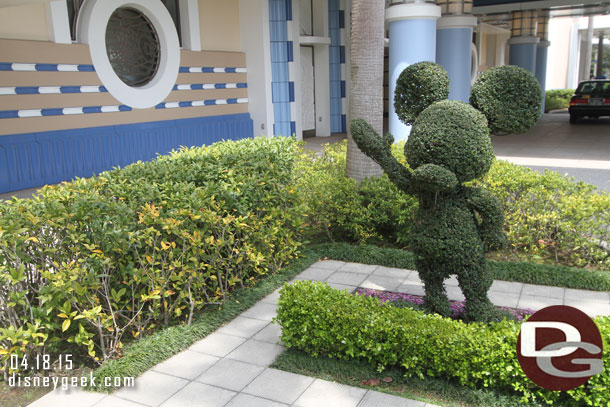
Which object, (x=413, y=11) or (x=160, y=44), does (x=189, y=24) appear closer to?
(x=160, y=44)

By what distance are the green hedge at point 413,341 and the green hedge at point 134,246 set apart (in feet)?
3.35

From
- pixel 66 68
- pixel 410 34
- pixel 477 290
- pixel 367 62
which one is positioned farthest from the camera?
pixel 410 34

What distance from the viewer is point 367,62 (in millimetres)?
6715

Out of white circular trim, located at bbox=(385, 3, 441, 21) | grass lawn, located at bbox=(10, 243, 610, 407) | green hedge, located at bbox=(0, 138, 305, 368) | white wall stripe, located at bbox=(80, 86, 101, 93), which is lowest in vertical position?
grass lawn, located at bbox=(10, 243, 610, 407)

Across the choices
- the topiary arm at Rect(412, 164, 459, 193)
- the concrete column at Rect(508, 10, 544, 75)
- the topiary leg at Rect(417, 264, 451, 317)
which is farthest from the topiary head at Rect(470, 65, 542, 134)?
the concrete column at Rect(508, 10, 544, 75)

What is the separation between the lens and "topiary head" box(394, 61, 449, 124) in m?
4.28

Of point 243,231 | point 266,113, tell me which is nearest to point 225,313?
point 243,231

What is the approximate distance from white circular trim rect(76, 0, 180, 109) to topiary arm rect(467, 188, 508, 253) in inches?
339

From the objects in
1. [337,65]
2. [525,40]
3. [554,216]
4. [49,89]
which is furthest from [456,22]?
[525,40]

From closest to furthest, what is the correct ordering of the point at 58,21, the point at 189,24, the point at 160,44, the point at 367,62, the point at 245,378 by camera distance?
1. the point at 245,378
2. the point at 367,62
3. the point at 58,21
4. the point at 160,44
5. the point at 189,24

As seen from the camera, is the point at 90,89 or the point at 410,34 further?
the point at 410,34

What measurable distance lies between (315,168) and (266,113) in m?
7.14

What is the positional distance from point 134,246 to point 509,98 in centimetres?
320

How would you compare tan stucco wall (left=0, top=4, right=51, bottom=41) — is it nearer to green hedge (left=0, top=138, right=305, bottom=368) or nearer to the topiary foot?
green hedge (left=0, top=138, right=305, bottom=368)
